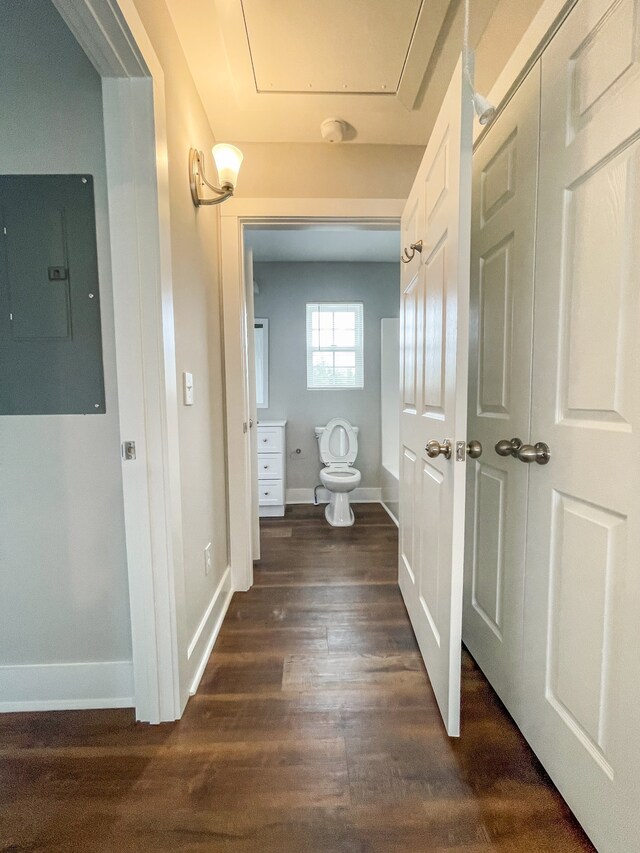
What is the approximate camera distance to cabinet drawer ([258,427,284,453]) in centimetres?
321

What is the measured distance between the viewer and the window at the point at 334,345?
356 centimetres

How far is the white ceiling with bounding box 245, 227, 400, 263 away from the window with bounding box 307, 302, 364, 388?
1.49 feet

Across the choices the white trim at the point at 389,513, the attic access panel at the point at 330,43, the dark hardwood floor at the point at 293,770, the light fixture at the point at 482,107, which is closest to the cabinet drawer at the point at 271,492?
the white trim at the point at 389,513

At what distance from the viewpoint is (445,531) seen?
1.09m

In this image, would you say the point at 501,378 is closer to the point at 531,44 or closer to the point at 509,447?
the point at 509,447

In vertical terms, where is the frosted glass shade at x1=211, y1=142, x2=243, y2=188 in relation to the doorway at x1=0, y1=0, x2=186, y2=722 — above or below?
above

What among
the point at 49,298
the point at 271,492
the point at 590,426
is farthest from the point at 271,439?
the point at 590,426

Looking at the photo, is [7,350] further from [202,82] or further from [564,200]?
[564,200]

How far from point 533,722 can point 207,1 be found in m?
2.44

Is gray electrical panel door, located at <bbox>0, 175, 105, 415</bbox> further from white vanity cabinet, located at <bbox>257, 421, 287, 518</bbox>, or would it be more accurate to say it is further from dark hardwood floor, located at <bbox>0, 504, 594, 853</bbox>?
white vanity cabinet, located at <bbox>257, 421, 287, 518</bbox>

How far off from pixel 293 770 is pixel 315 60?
2401mm

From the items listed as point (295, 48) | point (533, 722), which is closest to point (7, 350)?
point (295, 48)

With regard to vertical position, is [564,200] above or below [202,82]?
below

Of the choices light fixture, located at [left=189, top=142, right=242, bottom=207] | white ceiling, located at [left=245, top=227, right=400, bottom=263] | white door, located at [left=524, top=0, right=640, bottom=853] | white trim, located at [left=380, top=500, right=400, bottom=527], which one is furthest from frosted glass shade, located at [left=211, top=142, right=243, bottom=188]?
white trim, located at [left=380, top=500, right=400, bottom=527]
